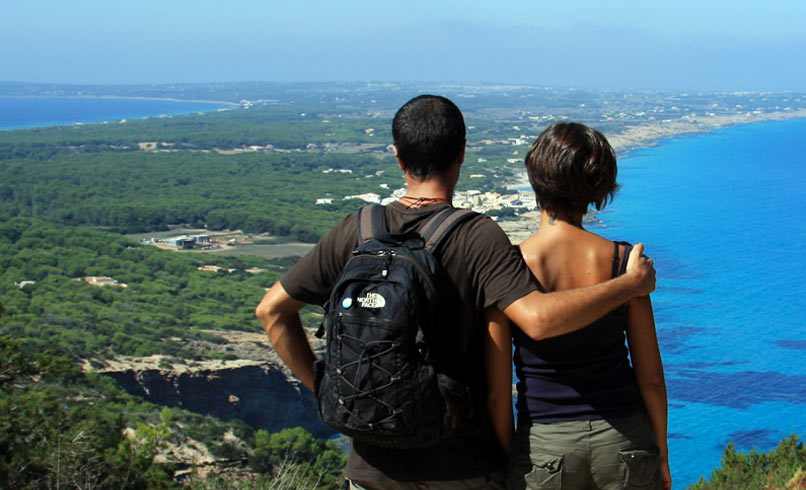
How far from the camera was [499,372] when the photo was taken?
5.48ft

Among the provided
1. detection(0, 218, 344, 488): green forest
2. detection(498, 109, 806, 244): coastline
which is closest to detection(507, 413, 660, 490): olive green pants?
detection(0, 218, 344, 488): green forest

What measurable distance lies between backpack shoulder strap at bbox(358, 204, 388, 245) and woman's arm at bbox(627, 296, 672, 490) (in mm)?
594

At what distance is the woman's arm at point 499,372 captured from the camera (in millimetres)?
1649

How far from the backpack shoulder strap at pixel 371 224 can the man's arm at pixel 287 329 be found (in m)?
0.26

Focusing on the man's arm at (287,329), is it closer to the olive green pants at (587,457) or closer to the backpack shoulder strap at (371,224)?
the backpack shoulder strap at (371,224)

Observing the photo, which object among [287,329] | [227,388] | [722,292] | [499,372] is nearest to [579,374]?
[499,372]

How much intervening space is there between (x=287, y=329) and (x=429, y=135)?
60 centimetres

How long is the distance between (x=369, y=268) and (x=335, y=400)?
281 mm

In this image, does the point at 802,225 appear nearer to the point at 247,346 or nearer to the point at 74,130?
the point at 247,346

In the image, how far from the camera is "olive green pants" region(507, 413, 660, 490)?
168 centimetres

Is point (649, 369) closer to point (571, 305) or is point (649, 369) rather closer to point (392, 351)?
point (571, 305)

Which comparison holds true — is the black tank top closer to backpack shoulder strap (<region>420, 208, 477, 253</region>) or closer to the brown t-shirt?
the brown t-shirt

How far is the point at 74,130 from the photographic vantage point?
85.1 metres

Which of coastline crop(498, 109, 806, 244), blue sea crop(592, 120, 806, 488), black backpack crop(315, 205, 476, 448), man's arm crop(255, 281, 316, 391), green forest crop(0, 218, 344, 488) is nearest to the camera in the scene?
black backpack crop(315, 205, 476, 448)
